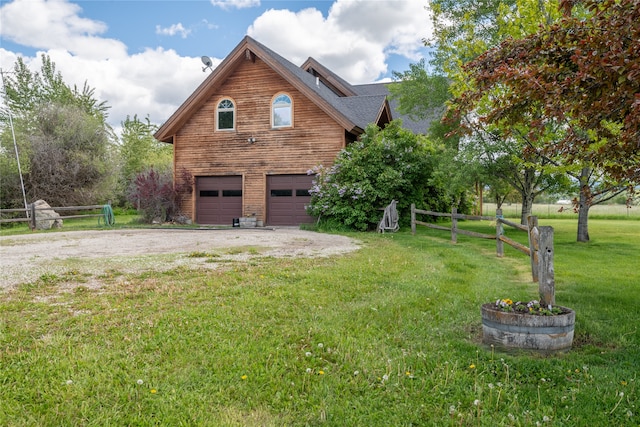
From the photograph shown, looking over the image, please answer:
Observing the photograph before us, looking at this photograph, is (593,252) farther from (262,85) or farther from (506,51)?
(262,85)

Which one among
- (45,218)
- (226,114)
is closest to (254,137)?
(226,114)

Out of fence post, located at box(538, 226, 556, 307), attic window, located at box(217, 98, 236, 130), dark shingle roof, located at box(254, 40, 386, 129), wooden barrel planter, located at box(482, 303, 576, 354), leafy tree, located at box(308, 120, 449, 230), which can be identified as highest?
dark shingle roof, located at box(254, 40, 386, 129)

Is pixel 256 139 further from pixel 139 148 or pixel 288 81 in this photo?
Answer: pixel 139 148

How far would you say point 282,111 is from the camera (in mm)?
17344

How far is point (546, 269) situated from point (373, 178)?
424 inches

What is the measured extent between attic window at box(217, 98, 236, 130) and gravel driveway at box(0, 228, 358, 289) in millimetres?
7523

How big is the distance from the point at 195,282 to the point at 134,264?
86.5 inches

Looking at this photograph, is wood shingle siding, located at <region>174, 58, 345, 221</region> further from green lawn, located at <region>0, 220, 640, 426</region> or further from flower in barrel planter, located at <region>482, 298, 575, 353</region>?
flower in barrel planter, located at <region>482, 298, 575, 353</region>

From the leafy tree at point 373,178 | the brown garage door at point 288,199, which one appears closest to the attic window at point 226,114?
the brown garage door at point 288,199

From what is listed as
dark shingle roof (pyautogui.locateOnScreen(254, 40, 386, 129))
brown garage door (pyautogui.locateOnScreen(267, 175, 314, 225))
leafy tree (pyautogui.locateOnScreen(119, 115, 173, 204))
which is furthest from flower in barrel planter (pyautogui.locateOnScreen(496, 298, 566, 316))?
leafy tree (pyautogui.locateOnScreen(119, 115, 173, 204))

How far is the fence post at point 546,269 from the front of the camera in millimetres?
3916

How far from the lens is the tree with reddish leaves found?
3074 mm

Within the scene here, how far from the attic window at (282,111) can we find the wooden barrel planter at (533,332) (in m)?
14.5

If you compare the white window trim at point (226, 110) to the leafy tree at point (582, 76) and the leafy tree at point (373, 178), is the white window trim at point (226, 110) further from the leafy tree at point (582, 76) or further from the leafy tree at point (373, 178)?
the leafy tree at point (582, 76)
